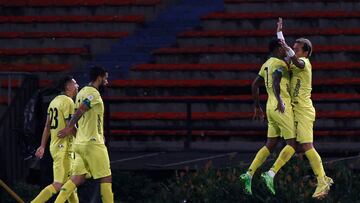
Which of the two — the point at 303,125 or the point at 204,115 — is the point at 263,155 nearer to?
the point at 303,125

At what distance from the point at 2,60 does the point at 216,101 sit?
23.6ft

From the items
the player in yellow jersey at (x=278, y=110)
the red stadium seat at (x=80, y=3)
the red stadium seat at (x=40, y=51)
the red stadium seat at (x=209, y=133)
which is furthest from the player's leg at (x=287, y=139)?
the red stadium seat at (x=80, y=3)

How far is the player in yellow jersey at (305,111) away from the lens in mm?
18547

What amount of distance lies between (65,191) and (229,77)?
8.21 meters

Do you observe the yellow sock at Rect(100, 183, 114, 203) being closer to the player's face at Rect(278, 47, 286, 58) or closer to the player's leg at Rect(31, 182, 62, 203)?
the player's leg at Rect(31, 182, 62, 203)

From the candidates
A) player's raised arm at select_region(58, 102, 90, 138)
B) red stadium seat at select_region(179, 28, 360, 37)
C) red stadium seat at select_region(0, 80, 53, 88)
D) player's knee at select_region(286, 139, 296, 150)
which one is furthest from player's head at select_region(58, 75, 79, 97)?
red stadium seat at select_region(179, 28, 360, 37)

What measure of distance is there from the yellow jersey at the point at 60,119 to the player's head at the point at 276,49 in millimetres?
3153

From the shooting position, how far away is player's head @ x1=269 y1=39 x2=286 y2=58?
61.0ft

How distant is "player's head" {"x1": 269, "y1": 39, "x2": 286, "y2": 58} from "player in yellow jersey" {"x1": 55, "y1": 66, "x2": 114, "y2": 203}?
7.76 feet

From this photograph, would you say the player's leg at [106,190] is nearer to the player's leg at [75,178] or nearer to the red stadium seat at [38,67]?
the player's leg at [75,178]

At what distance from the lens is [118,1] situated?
29391 millimetres

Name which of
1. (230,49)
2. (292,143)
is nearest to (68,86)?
(292,143)

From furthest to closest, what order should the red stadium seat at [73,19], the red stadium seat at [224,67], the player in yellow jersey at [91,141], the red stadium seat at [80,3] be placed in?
Result: the red stadium seat at [80,3], the red stadium seat at [73,19], the red stadium seat at [224,67], the player in yellow jersey at [91,141]

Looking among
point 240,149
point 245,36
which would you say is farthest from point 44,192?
point 245,36
